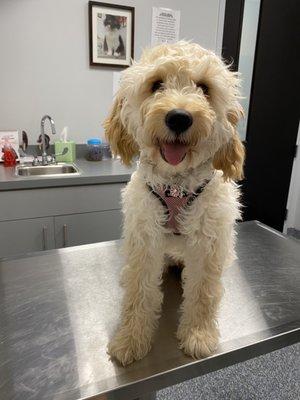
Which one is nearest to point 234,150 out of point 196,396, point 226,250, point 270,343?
point 226,250

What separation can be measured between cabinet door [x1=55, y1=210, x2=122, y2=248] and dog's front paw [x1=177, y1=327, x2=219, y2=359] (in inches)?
50.7

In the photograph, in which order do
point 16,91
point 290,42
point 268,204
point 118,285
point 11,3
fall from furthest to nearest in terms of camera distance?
point 268,204, point 290,42, point 16,91, point 11,3, point 118,285

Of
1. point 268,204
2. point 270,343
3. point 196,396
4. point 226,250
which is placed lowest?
point 196,396

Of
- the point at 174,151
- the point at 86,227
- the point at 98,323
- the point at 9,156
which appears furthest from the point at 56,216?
the point at 174,151

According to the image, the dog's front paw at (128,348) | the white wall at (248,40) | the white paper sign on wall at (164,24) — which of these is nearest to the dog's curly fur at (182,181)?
the dog's front paw at (128,348)

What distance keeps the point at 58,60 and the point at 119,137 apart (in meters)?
1.75

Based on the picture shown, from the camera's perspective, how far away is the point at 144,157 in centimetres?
90

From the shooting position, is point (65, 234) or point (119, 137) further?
point (65, 234)

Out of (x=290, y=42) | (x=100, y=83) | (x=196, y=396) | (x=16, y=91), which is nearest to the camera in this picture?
(x=196, y=396)

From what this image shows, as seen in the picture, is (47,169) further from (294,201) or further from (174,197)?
(294,201)

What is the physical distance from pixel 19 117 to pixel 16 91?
0.59ft

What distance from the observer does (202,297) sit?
0.94 meters

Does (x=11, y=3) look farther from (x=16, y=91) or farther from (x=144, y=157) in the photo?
(x=144, y=157)

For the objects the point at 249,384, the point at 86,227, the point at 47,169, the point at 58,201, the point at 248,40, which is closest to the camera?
the point at 249,384
